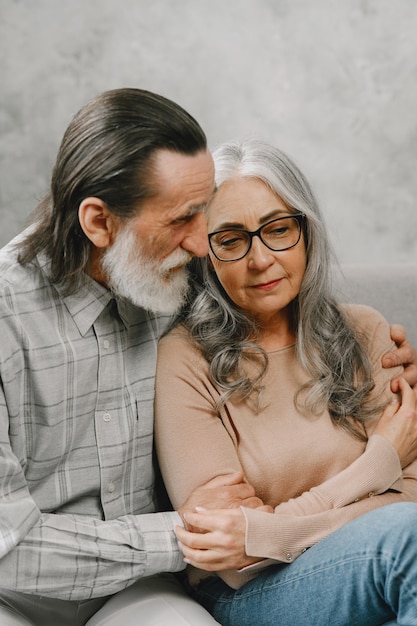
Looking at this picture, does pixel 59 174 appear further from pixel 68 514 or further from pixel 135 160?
pixel 68 514

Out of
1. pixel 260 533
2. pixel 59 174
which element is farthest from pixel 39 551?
pixel 59 174

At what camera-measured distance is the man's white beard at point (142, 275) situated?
1608 mm

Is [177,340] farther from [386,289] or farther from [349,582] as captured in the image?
[386,289]

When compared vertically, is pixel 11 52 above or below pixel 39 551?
above

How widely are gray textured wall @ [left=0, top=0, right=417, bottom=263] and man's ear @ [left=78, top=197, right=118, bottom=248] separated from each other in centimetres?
130

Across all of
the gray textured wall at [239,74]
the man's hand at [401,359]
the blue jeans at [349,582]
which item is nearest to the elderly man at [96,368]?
the blue jeans at [349,582]

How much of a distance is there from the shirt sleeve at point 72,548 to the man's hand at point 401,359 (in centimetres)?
55

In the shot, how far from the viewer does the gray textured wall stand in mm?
2777

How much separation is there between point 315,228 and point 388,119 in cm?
115

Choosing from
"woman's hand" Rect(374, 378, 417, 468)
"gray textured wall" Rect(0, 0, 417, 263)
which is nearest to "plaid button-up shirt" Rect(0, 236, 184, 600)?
"woman's hand" Rect(374, 378, 417, 468)

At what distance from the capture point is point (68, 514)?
1659mm

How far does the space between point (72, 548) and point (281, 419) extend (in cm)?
49

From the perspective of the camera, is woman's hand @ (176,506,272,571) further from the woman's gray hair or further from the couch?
the couch

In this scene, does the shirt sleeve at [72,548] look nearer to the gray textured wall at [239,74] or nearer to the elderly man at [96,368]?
the elderly man at [96,368]
